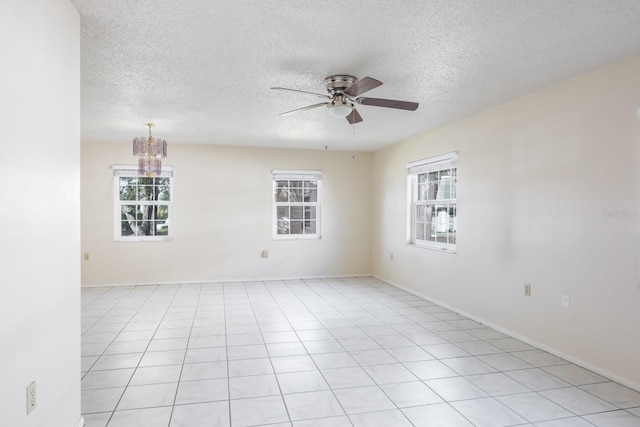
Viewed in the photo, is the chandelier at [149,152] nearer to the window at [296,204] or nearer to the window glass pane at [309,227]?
the window at [296,204]

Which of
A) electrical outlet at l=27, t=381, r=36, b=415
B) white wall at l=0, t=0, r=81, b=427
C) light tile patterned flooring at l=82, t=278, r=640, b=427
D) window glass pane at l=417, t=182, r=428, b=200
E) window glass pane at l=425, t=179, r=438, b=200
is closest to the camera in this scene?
white wall at l=0, t=0, r=81, b=427

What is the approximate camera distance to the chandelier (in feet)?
15.4

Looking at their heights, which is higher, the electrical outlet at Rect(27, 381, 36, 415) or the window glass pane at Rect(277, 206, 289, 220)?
the window glass pane at Rect(277, 206, 289, 220)

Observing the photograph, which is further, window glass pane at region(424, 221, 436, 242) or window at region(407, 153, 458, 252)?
window glass pane at region(424, 221, 436, 242)

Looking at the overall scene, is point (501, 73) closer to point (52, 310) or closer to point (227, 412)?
point (227, 412)

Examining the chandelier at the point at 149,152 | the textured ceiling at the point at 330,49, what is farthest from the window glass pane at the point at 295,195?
the textured ceiling at the point at 330,49

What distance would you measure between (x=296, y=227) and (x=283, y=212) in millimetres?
351

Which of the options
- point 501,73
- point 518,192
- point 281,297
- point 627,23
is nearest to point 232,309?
point 281,297

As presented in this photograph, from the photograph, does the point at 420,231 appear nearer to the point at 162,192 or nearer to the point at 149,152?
the point at 149,152

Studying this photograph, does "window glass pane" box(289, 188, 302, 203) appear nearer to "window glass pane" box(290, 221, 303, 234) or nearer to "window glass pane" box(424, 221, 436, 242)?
"window glass pane" box(290, 221, 303, 234)

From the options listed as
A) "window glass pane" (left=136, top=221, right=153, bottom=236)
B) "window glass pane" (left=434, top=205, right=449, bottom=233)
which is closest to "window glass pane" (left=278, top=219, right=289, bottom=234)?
"window glass pane" (left=136, top=221, right=153, bottom=236)

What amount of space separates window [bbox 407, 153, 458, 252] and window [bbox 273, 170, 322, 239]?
5.95 ft

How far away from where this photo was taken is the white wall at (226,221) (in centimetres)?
611

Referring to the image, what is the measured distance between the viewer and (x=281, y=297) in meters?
5.48
